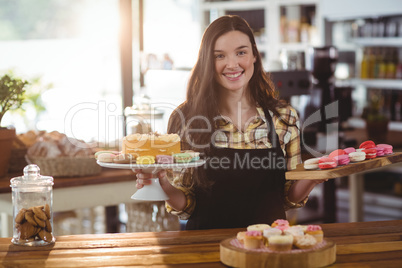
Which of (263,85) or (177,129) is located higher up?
(263,85)

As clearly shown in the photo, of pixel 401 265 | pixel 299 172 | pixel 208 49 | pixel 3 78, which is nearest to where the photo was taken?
pixel 401 265

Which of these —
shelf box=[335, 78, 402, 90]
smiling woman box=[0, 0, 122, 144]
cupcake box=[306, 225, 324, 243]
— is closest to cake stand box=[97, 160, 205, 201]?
cupcake box=[306, 225, 324, 243]

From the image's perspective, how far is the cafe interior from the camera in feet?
9.09

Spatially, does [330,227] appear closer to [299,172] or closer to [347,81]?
[299,172]

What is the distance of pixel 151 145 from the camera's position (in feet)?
5.70

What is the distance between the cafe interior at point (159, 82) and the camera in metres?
2.77

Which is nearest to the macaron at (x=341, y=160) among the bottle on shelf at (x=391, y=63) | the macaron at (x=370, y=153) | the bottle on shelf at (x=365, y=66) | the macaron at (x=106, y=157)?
the macaron at (x=370, y=153)

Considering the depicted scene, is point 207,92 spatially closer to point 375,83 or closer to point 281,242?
point 281,242

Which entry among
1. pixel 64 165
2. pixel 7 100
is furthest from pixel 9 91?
pixel 64 165

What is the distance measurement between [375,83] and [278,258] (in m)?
3.95

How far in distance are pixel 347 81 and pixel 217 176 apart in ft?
11.6

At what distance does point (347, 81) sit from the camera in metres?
5.18

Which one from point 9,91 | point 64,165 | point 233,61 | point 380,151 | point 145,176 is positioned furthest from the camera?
point 64,165

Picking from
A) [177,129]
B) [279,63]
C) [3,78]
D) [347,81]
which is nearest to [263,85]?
[177,129]
